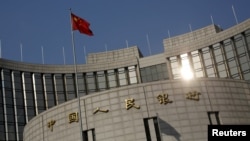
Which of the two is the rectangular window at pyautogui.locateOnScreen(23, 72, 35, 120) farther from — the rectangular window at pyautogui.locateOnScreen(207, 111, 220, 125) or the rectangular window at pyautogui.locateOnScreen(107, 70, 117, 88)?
the rectangular window at pyautogui.locateOnScreen(207, 111, 220, 125)

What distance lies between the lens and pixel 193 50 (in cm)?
8094

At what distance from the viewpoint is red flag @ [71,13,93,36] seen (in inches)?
1732

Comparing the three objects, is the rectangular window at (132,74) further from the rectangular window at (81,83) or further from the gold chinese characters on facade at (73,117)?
the gold chinese characters on facade at (73,117)

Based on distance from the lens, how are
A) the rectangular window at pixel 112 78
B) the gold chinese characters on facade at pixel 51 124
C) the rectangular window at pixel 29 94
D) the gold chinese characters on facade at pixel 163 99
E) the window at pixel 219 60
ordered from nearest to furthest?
the gold chinese characters on facade at pixel 163 99 → the gold chinese characters on facade at pixel 51 124 → the window at pixel 219 60 → the rectangular window at pixel 29 94 → the rectangular window at pixel 112 78

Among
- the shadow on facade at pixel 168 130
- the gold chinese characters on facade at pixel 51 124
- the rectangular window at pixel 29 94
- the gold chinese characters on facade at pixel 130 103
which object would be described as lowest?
the shadow on facade at pixel 168 130

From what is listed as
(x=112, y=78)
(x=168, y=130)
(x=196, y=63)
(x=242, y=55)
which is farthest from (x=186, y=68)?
(x=168, y=130)

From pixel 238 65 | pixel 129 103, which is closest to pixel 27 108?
pixel 129 103

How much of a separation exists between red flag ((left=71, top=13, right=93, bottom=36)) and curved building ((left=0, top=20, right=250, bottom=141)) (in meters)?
4.83

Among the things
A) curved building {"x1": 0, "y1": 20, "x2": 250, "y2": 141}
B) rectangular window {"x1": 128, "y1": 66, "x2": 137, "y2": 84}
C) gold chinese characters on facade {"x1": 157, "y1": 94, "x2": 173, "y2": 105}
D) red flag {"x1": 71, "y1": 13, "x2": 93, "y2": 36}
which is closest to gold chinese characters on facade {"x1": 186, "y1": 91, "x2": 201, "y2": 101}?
curved building {"x1": 0, "y1": 20, "x2": 250, "y2": 141}

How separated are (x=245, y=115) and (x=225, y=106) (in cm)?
360

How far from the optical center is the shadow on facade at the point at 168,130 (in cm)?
4622

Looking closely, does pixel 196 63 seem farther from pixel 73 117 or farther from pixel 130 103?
pixel 73 117

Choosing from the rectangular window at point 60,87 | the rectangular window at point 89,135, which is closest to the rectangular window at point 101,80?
the rectangular window at point 60,87

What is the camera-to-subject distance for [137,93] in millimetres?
48469
